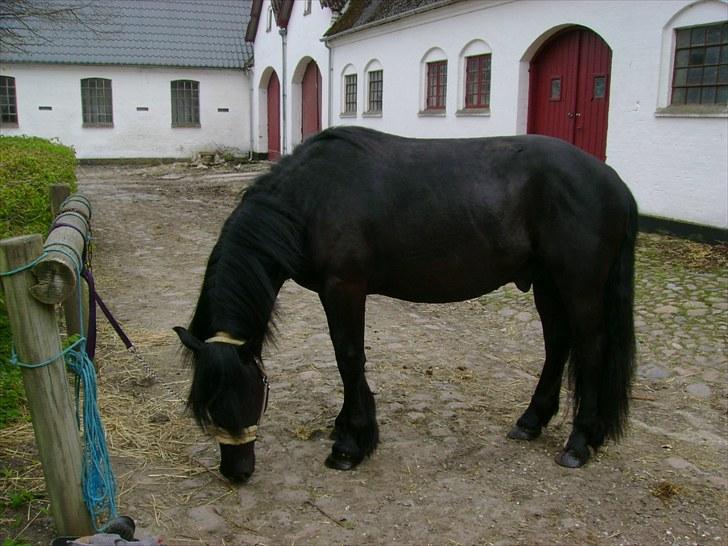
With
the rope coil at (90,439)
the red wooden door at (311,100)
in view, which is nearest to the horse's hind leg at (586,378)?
the rope coil at (90,439)

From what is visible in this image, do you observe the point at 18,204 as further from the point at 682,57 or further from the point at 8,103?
the point at 8,103

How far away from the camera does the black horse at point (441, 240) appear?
11.6ft

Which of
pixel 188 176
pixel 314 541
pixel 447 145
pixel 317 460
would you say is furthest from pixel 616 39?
pixel 188 176

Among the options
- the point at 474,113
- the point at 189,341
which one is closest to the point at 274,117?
the point at 474,113

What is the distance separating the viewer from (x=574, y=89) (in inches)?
472

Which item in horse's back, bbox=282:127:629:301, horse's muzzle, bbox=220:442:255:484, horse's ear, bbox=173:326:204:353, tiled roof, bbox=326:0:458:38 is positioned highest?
tiled roof, bbox=326:0:458:38

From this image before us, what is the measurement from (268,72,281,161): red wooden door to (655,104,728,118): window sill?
18289mm

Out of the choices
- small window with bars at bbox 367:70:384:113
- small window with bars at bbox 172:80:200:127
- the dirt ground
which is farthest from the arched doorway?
the dirt ground

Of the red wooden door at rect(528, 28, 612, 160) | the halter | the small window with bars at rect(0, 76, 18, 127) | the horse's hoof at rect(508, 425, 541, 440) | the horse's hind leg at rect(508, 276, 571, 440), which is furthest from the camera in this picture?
the small window with bars at rect(0, 76, 18, 127)

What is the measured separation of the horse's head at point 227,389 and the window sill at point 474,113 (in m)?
11.6

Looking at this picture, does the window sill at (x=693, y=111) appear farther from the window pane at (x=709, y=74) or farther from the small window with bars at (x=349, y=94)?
the small window with bars at (x=349, y=94)

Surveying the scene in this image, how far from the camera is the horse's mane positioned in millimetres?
3236

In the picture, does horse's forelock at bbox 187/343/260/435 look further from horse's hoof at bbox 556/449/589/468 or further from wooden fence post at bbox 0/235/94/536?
horse's hoof at bbox 556/449/589/468

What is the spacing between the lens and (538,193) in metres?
3.72
